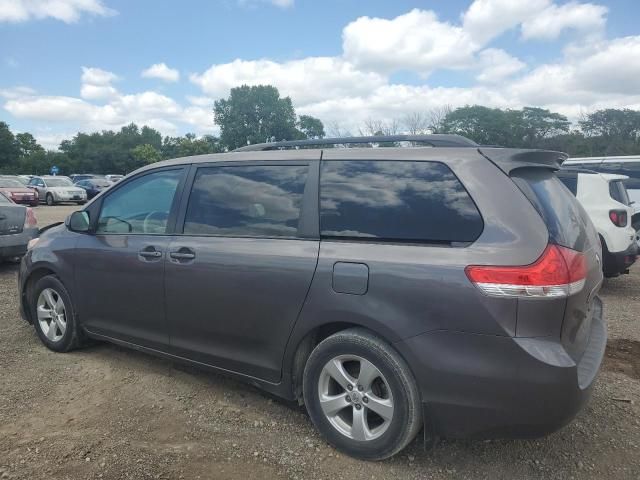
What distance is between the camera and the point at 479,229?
244 centimetres

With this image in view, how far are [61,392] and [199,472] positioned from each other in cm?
153

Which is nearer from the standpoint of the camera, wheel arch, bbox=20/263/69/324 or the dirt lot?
the dirt lot

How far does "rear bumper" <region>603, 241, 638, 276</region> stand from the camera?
21.3 feet

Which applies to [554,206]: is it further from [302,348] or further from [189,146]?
[189,146]

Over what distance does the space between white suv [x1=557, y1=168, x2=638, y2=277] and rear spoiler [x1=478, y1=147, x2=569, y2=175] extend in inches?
162

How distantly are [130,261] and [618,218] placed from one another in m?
6.19

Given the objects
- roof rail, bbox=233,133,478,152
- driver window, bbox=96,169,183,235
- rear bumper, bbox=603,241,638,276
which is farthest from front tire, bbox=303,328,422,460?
rear bumper, bbox=603,241,638,276

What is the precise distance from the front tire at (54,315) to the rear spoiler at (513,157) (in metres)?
3.42

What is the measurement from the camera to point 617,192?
7.12 m

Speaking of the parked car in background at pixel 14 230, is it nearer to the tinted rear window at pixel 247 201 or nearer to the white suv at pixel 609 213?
the tinted rear window at pixel 247 201

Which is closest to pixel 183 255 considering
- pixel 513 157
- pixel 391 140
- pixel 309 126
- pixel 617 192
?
pixel 391 140

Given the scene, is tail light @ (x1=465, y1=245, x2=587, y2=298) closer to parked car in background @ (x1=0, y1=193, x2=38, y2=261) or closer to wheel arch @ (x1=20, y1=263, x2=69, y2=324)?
wheel arch @ (x1=20, y1=263, x2=69, y2=324)

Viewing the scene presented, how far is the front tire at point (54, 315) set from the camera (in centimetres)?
416

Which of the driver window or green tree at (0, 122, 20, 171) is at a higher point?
green tree at (0, 122, 20, 171)
